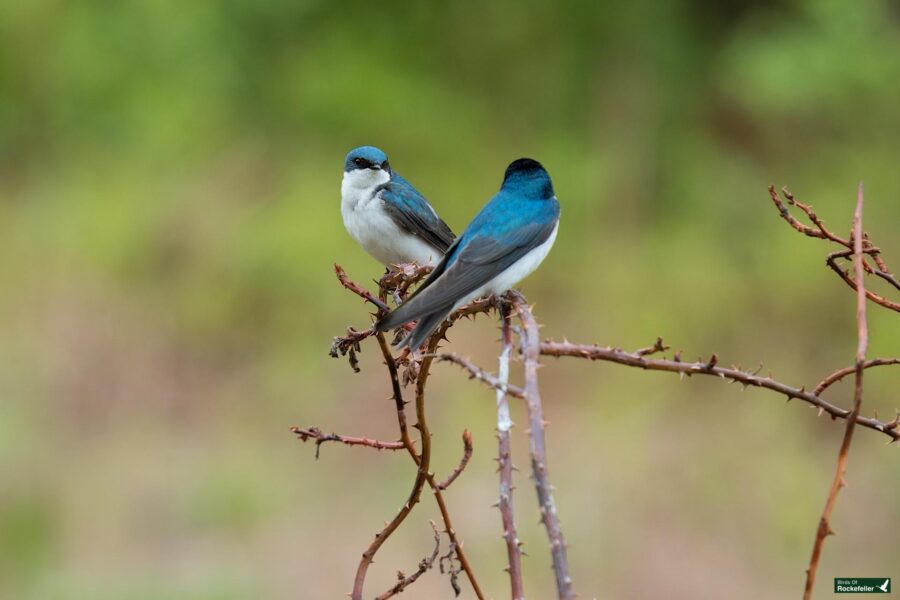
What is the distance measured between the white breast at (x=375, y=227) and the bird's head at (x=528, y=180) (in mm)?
1318

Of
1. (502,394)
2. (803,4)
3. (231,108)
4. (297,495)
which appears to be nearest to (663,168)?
(803,4)

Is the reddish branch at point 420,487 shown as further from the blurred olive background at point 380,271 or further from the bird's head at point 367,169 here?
the blurred olive background at point 380,271

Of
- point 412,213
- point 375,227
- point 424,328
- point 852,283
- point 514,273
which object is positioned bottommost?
point 852,283

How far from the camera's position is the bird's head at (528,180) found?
2.89m

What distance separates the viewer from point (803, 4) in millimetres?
9133

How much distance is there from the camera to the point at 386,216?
436cm

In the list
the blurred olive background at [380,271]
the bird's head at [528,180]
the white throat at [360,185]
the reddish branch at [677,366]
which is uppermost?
the blurred olive background at [380,271]

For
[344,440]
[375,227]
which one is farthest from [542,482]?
[375,227]

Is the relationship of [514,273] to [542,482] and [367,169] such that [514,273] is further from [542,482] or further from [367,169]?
[367,169]

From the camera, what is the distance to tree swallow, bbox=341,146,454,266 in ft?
14.2

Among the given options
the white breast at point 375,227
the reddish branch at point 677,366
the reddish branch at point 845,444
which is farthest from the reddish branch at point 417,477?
the white breast at point 375,227

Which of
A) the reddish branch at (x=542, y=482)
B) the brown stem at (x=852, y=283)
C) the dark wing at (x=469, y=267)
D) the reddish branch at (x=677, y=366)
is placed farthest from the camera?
the dark wing at (x=469, y=267)

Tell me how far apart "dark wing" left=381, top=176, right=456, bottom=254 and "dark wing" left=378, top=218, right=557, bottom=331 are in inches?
60.8

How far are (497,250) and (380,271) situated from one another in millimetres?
5239
